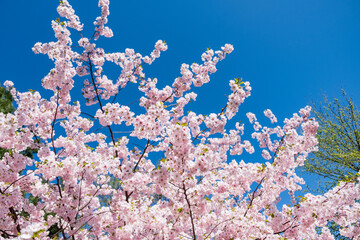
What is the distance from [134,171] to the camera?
562 centimetres

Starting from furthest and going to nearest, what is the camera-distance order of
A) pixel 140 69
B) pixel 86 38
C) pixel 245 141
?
1. pixel 245 141
2. pixel 140 69
3. pixel 86 38

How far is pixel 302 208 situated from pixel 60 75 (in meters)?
5.69

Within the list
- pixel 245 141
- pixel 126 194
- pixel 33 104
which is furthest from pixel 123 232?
pixel 245 141

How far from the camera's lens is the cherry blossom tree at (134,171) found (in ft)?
14.7

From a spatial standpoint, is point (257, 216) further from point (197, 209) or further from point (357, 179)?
point (357, 179)

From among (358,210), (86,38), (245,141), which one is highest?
(86,38)

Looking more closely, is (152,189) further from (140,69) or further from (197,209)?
(140,69)

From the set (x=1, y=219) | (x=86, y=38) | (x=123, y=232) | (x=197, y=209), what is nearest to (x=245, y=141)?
(x=197, y=209)

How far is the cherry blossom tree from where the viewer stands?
4488mm

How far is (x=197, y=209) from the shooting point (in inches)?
195

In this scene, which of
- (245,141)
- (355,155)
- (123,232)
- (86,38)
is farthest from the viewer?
(355,155)

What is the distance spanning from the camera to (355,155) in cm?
1138

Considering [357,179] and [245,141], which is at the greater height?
[245,141]

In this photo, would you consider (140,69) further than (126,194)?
Yes
